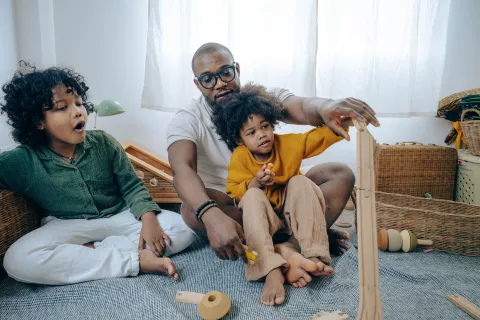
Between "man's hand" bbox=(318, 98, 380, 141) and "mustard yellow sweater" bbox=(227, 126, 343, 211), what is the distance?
0.09 m

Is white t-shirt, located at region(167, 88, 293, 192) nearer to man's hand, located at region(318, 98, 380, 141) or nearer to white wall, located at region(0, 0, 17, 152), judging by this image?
man's hand, located at region(318, 98, 380, 141)

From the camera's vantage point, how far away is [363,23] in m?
1.86

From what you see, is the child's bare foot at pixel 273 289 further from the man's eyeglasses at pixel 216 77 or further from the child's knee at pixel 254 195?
the man's eyeglasses at pixel 216 77

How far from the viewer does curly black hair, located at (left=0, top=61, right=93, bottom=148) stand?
115 centimetres

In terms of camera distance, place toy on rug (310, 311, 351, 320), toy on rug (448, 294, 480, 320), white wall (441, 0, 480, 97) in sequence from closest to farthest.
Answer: toy on rug (310, 311, 351, 320) < toy on rug (448, 294, 480, 320) < white wall (441, 0, 480, 97)

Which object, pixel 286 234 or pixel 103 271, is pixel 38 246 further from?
pixel 286 234

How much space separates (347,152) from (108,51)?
1.48m

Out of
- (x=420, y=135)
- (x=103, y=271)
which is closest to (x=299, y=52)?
(x=420, y=135)

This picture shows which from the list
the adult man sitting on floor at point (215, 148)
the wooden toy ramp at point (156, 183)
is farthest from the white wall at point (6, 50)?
the adult man sitting on floor at point (215, 148)

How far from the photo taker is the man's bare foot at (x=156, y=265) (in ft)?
3.52

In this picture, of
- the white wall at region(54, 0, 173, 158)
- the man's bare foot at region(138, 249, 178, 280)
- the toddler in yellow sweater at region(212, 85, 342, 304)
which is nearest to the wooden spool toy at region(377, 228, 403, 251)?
the toddler in yellow sweater at region(212, 85, 342, 304)

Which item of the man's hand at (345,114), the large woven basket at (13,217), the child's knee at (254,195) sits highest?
the man's hand at (345,114)

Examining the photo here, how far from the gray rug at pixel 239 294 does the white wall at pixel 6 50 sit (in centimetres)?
92

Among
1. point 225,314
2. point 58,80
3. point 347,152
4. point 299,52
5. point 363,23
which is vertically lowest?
point 225,314
